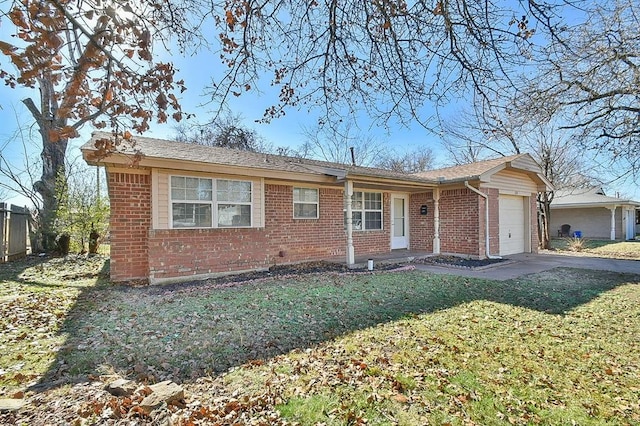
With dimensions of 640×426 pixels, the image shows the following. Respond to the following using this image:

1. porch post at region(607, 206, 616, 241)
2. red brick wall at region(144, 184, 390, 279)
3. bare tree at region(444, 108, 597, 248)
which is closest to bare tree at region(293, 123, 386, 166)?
bare tree at region(444, 108, 597, 248)

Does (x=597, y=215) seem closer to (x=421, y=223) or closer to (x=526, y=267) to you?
(x=421, y=223)

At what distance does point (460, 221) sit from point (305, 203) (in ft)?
19.0

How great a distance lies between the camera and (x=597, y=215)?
23625 millimetres

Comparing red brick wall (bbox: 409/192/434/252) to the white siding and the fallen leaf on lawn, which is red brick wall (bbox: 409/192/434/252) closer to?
the white siding

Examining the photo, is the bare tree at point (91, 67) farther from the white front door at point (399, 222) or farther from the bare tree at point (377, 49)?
the white front door at point (399, 222)

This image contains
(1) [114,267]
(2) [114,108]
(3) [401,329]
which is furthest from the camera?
(1) [114,267]

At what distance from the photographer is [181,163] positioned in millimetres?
7508

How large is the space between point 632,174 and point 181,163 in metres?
11.3

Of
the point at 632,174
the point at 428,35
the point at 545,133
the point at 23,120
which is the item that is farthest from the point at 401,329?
the point at 23,120

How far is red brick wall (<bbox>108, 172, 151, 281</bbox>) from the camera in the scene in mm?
7355

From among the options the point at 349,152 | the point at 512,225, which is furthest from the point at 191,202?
the point at 349,152

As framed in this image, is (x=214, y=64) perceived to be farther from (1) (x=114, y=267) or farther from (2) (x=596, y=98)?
(2) (x=596, y=98)

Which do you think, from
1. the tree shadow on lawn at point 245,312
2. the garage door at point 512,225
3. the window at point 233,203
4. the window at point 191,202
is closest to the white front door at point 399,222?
the garage door at point 512,225

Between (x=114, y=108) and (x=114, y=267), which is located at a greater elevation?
(x=114, y=108)
